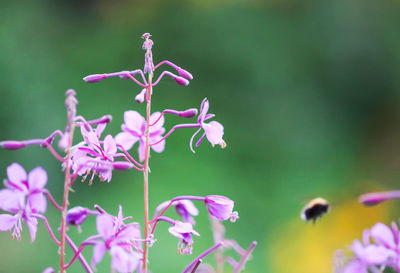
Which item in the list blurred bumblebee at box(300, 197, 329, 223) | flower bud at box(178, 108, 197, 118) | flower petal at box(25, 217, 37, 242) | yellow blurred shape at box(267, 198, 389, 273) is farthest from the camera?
yellow blurred shape at box(267, 198, 389, 273)

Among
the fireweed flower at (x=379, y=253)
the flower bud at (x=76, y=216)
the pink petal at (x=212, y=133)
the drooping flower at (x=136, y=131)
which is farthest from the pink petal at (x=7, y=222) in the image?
the fireweed flower at (x=379, y=253)

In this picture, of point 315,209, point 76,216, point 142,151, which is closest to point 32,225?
point 76,216

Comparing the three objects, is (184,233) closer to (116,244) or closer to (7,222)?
(116,244)

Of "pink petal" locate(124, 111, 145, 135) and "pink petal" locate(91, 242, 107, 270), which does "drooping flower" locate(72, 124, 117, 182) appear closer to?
"pink petal" locate(124, 111, 145, 135)

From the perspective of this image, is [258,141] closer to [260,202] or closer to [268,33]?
[260,202]

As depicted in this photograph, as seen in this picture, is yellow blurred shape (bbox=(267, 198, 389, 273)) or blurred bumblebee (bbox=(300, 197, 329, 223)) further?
yellow blurred shape (bbox=(267, 198, 389, 273))

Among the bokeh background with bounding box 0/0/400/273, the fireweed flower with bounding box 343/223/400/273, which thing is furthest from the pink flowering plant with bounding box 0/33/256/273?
the bokeh background with bounding box 0/0/400/273

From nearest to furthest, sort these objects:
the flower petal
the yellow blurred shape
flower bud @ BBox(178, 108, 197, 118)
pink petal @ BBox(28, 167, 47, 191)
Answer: pink petal @ BBox(28, 167, 47, 191) < the flower petal < flower bud @ BBox(178, 108, 197, 118) < the yellow blurred shape

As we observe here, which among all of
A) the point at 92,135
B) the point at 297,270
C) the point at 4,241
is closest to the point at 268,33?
the point at 297,270
